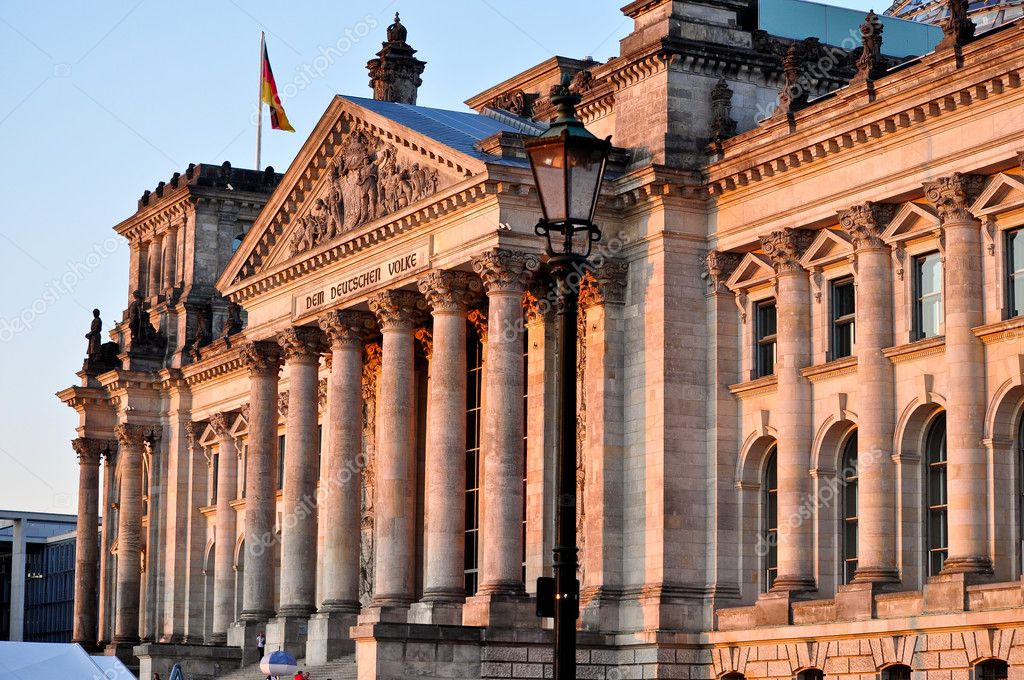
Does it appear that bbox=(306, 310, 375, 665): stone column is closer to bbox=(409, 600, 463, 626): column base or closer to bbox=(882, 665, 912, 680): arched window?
bbox=(409, 600, 463, 626): column base

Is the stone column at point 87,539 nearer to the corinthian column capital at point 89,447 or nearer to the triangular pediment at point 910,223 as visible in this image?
the corinthian column capital at point 89,447

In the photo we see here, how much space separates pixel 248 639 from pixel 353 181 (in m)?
15.0

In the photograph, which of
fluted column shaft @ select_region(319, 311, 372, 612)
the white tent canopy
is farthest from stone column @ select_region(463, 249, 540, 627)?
the white tent canopy

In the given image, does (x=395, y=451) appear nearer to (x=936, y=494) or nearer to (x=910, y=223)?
(x=936, y=494)

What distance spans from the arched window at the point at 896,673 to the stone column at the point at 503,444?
9.20 metres

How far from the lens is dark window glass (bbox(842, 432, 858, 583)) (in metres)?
43.6

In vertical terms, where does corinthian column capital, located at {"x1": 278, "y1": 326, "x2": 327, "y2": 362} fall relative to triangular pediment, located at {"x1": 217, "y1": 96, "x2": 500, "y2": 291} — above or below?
below

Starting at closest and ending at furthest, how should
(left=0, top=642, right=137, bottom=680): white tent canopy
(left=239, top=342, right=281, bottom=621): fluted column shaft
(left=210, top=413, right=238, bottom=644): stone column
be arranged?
(left=0, top=642, right=137, bottom=680): white tent canopy → (left=239, top=342, right=281, bottom=621): fluted column shaft → (left=210, top=413, right=238, bottom=644): stone column

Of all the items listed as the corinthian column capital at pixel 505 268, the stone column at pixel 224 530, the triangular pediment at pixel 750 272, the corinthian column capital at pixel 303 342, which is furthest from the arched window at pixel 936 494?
the stone column at pixel 224 530

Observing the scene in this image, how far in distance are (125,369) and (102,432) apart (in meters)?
3.63

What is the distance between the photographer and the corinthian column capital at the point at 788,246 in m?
44.4

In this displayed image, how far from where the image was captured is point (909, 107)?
40781 millimetres

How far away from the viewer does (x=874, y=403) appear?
4166 centimetres

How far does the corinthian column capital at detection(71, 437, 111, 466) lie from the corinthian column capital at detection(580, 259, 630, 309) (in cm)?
3433
